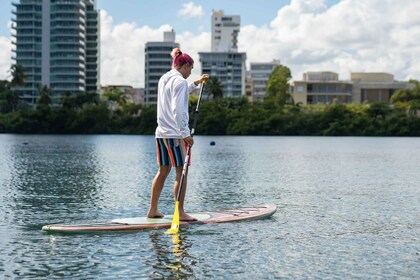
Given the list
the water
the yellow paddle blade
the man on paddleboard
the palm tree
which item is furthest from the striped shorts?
the palm tree

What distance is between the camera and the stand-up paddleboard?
37.3 feet

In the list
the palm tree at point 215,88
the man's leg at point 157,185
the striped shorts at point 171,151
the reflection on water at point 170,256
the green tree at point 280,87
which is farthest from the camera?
the palm tree at point 215,88

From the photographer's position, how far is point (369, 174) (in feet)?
96.5

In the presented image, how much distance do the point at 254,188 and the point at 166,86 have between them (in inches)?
413

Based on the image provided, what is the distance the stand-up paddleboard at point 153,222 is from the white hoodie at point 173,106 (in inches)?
62.3

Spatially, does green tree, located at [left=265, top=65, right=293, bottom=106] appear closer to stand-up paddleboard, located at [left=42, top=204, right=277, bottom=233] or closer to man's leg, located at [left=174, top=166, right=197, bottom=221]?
stand-up paddleboard, located at [left=42, top=204, right=277, bottom=233]

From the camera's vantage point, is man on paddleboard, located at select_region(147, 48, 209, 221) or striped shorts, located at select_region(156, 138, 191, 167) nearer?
man on paddleboard, located at select_region(147, 48, 209, 221)

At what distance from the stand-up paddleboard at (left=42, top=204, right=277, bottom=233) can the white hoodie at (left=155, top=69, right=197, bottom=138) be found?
62.3 inches

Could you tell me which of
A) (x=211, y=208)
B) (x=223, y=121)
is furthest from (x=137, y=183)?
(x=223, y=121)

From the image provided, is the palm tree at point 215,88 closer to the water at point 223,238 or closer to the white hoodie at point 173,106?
the water at point 223,238

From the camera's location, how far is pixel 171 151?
11.9 metres

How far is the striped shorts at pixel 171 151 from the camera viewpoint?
11883 millimetres

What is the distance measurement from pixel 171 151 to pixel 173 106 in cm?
82

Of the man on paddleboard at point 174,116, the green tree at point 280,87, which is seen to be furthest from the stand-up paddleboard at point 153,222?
the green tree at point 280,87
